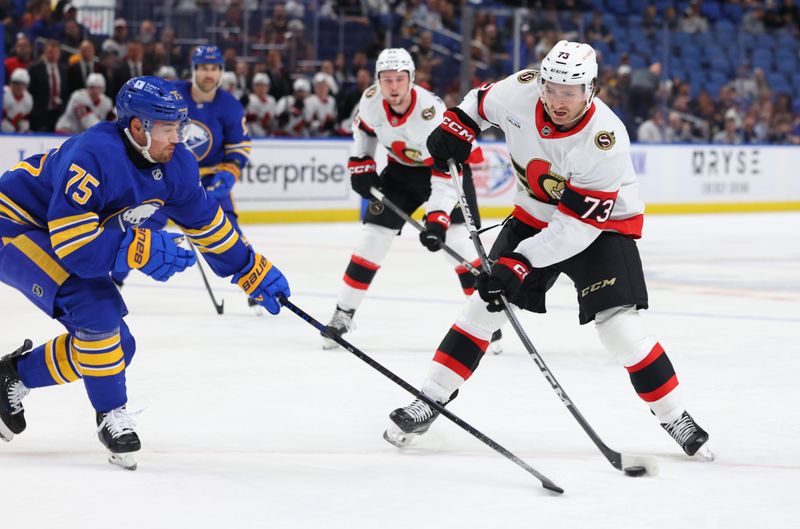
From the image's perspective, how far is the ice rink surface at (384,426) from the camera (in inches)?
108

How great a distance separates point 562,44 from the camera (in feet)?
10.4

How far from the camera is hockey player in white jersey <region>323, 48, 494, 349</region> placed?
4836 millimetres

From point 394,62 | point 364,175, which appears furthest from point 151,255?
Result: point 364,175

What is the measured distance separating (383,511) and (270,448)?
0.68 m

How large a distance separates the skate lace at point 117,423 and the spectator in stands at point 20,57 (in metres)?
7.06

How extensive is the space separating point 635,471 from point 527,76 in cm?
118

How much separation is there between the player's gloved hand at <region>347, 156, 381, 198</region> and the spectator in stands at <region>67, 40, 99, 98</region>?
5.09 meters

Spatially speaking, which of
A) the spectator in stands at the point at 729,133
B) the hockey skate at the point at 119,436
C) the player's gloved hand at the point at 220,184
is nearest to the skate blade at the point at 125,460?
the hockey skate at the point at 119,436

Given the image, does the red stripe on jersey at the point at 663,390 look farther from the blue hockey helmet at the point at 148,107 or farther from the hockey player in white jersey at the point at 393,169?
the hockey player in white jersey at the point at 393,169

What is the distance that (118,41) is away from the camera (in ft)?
32.4

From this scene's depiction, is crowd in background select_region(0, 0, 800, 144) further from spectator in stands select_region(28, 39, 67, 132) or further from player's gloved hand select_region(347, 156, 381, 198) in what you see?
player's gloved hand select_region(347, 156, 381, 198)

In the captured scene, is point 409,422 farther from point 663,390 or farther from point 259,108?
point 259,108

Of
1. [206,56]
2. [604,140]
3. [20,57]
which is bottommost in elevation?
[20,57]

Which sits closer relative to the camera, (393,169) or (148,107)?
(148,107)
